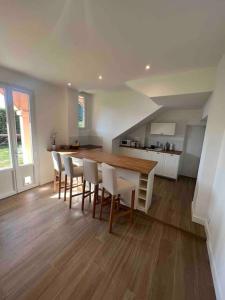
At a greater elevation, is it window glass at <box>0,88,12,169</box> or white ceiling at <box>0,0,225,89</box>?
white ceiling at <box>0,0,225,89</box>

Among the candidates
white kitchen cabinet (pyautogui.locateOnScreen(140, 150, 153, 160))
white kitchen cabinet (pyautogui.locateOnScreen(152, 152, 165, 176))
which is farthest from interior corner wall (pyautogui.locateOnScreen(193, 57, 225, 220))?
white kitchen cabinet (pyautogui.locateOnScreen(140, 150, 153, 160))

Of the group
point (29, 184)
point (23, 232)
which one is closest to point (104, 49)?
point (23, 232)

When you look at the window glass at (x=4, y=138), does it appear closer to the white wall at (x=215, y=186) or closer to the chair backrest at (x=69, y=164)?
the chair backrest at (x=69, y=164)

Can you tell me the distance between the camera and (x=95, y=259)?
1673 millimetres

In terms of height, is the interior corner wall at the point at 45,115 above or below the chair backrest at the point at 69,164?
above

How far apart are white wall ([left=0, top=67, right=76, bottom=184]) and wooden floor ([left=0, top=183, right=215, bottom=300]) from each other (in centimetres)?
137

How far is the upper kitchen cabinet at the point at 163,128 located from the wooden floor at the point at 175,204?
1.53m

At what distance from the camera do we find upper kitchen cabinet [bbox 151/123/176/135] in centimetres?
437

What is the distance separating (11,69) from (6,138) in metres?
1.38

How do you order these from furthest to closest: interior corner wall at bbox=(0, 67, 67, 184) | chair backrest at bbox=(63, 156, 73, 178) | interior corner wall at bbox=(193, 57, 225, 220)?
interior corner wall at bbox=(0, 67, 67, 184) < chair backrest at bbox=(63, 156, 73, 178) < interior corner wall at bbox=(193, 57, 225, 220)

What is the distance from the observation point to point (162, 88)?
2740 mm

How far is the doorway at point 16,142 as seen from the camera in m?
2.76

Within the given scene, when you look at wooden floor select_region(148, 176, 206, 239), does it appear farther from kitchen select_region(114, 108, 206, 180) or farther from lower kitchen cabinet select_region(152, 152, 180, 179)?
kitchen select_region(114, 108, 206, 180)

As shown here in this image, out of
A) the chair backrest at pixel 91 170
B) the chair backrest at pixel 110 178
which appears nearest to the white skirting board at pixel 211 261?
the chair backrest at pixel 110 178
